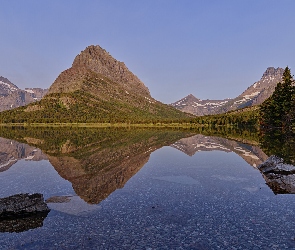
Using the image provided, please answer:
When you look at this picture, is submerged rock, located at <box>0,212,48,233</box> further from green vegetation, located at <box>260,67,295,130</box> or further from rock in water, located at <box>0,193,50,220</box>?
green vegetation, located at <box>260,67,295,130</box>

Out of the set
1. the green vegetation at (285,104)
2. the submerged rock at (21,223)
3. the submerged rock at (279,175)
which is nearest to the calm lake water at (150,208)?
the submerged rock at (21,223)

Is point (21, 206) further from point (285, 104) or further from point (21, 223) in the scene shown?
point (285, 104)

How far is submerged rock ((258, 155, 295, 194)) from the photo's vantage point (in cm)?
3107

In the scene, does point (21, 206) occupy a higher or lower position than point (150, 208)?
higher

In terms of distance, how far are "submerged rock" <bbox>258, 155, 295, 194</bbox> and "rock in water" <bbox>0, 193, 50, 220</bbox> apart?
23696mm

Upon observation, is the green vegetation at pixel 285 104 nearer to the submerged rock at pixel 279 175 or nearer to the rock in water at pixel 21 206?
the submerged rock at pixel 279 175

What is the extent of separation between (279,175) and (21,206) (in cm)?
3030

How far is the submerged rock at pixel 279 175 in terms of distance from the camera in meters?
31.1

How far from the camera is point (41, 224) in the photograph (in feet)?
69.5

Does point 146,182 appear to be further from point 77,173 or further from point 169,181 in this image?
point 77,173

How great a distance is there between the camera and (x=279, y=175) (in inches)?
1419

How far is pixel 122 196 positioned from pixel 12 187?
1379cm

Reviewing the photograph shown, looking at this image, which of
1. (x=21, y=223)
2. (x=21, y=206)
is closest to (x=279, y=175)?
(x=21, y=206)

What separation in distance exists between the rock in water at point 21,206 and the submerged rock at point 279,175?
23.7m
